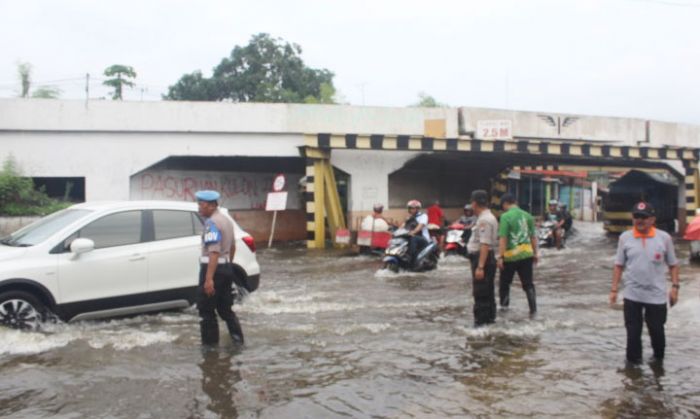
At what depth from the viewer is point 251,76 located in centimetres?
4997

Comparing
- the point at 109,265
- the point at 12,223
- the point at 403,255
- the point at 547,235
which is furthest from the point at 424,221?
the point at 12,223

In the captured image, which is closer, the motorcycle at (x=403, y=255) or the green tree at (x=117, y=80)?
the motorcycle at (x=403, y=255)

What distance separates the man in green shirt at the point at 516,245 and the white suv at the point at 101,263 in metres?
3.71

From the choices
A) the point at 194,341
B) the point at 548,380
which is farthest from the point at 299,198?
the point at 548,380

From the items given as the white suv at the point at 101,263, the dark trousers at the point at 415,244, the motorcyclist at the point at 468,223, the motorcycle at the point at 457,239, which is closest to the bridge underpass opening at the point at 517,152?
the motorcyclist at the point at 468,223

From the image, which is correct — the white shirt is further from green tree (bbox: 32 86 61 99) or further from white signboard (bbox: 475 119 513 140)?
green tree (bbox: 32 86 61 99)

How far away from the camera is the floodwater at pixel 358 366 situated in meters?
5.16

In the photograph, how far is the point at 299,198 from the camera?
22.9m

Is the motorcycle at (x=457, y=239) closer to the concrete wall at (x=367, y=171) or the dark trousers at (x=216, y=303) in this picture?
the concrete wall at (x=367, y=171)

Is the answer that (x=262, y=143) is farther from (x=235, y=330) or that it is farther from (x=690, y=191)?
(x=690, y=191)

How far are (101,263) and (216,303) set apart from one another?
1.66m

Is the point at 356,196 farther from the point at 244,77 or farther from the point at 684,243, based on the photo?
the point at 244,77

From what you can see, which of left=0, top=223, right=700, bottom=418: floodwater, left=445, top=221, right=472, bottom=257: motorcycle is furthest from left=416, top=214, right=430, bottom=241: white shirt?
left=0, top=223, right=700, bottom=418: floodwater

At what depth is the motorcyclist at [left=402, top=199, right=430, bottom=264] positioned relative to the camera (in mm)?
13305
